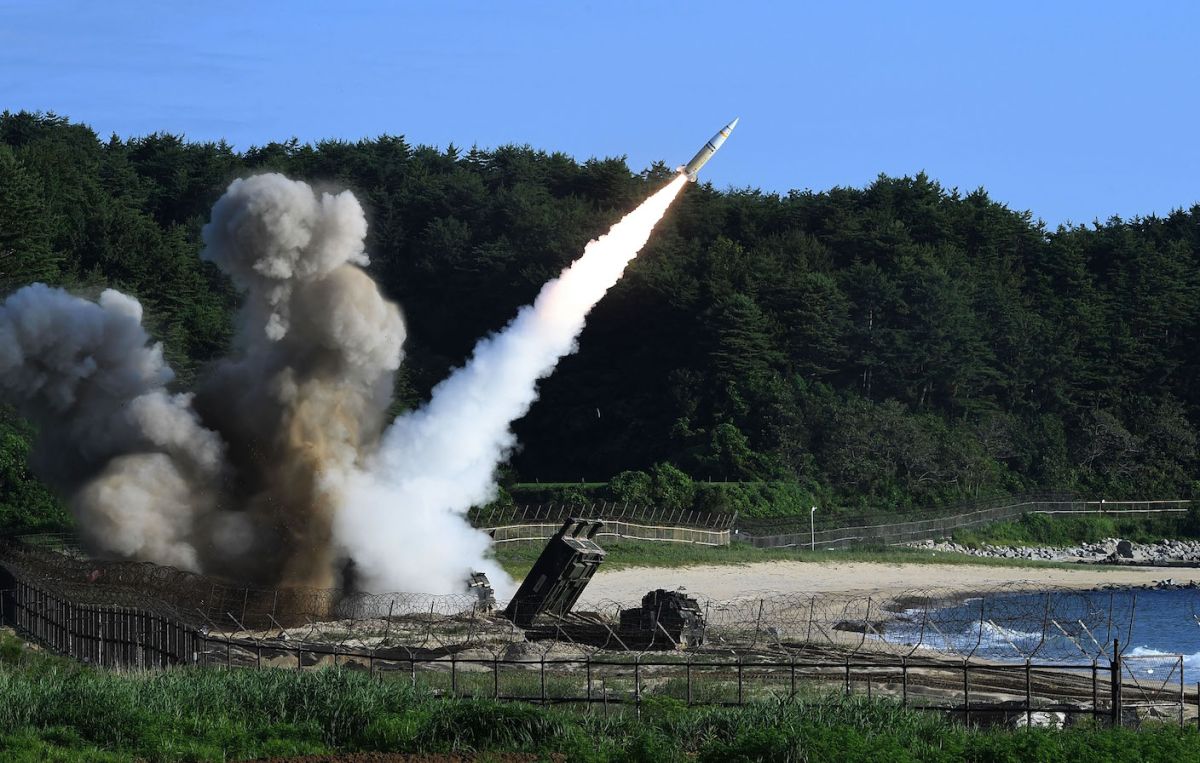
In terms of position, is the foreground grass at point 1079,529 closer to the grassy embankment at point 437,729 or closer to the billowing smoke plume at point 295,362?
the billowing smoke plume at point 295,362

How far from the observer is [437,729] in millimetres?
26594

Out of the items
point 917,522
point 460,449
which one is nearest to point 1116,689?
point 460,449

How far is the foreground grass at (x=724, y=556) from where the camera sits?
64431 millimetres

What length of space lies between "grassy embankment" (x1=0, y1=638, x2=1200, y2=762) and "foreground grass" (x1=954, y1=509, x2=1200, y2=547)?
6048 centimetres

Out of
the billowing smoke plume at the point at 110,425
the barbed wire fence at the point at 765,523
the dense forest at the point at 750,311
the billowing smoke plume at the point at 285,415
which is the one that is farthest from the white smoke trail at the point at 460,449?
the dense forest at the point at 750,311

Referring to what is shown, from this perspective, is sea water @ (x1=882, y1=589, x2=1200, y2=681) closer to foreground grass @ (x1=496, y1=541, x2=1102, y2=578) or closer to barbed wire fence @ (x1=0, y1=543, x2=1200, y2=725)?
barbed wire fence @ (x1=0, y1=543, x2=1200, y2=725)

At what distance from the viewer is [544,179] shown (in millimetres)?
121438

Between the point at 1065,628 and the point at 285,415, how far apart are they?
21748 mm

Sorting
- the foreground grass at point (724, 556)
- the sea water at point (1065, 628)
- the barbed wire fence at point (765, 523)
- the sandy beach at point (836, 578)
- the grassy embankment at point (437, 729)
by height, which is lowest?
the grassy embankment at point (437, 729)

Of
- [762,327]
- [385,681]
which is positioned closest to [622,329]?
[762,327]

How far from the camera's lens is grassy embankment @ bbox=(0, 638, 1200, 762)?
81.1ft

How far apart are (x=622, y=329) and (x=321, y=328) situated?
54.9m

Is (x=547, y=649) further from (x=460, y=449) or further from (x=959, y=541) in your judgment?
(x=959, y=541)

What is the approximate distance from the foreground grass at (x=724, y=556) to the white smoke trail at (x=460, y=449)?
10961 millimetres
